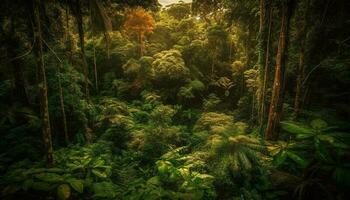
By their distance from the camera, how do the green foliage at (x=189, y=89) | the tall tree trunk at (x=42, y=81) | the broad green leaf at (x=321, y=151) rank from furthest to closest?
the green foliage at (x=189, y=89) → the tall tree trunk at (x=42, y=81) → the broad green leaf at (x=321, y=151)

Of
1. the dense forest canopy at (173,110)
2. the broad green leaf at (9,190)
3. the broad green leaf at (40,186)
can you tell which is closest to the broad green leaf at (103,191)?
the dense forest canopy at (173,110)

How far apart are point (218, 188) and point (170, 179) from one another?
1498 mm

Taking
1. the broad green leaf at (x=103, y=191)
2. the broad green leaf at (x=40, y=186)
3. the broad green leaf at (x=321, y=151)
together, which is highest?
the broad green leaf at (x=321, y=151)

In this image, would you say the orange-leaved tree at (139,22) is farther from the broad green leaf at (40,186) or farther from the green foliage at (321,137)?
the green foliage at (321,137)

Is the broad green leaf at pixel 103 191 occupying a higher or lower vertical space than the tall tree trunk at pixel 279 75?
lower

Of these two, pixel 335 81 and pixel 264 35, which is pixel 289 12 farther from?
pixel 335 81

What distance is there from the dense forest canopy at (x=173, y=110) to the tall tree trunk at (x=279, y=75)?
3cm

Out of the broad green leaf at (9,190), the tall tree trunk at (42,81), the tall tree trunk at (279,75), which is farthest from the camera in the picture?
the tall tree trunk at (279,75)

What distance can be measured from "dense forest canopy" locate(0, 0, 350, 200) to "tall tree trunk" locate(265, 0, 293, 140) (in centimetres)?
Result: 3

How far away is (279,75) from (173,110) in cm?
586

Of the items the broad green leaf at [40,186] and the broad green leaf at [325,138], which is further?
the broad green leaf at [40,186]

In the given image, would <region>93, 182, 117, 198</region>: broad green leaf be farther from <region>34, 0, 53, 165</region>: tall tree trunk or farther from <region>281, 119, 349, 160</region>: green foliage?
<region>281, 119, 349, 160</region>: green foliage

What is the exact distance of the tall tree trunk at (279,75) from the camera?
6816 mm

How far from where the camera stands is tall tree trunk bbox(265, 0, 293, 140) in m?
6.82
